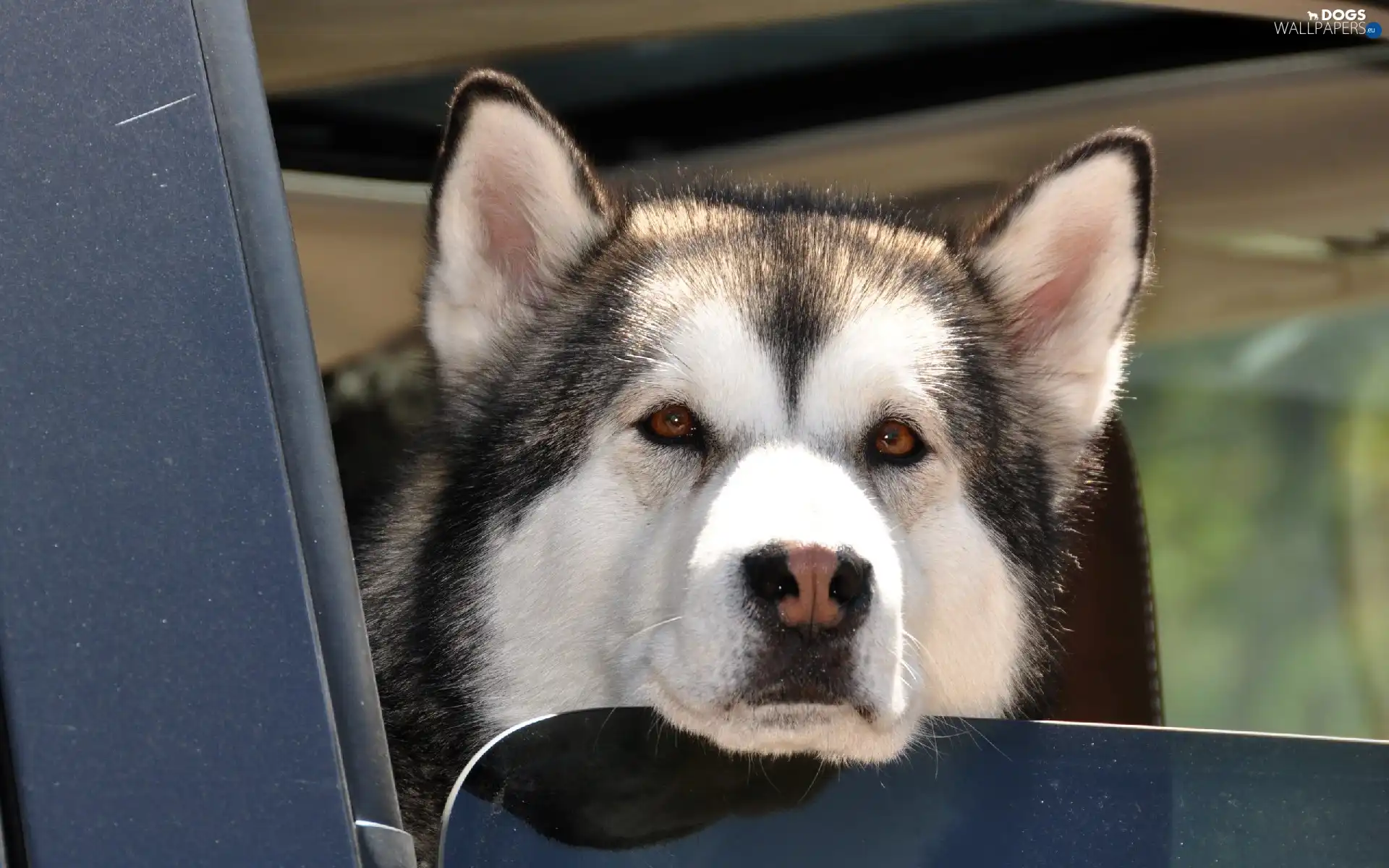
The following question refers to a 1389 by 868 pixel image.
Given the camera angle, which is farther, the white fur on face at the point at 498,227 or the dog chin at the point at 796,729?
the white fur on face at the point at 498,227

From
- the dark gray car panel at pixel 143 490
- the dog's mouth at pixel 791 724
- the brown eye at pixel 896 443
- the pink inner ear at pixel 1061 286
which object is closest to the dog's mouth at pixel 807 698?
the dog's mouth at pixel 791 724

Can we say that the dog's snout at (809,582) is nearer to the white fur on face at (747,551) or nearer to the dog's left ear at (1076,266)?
the white fur on face at (747,551)

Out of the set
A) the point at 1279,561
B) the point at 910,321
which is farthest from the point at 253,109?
the point at 1279,561

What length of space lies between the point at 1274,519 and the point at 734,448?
207 cm

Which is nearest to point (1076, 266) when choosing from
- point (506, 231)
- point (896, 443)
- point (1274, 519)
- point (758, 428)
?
point (896, 443)

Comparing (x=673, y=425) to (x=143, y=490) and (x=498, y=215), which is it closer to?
(x=498, y=215)

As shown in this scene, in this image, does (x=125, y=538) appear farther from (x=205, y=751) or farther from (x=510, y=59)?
(x=510, y=59)

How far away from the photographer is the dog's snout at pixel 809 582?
163cm

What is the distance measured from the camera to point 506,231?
2.36m

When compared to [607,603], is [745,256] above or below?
above

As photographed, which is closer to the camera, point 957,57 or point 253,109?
point 253,109

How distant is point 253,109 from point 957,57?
199 centimetres

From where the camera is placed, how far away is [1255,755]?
4.49 ft

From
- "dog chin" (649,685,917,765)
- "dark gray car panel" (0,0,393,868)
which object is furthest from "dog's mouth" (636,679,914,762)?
"dark gray car panel" (0,0,393,868)
